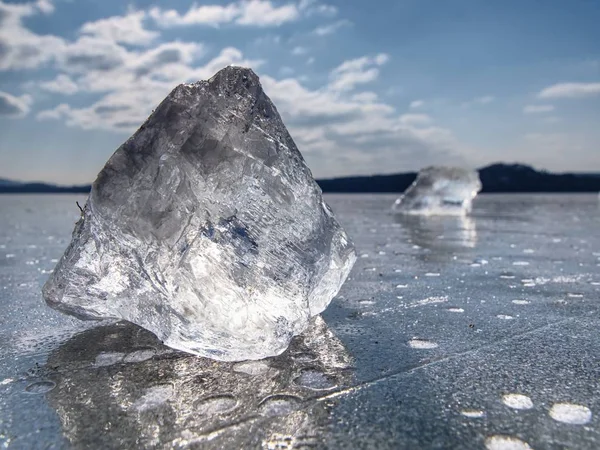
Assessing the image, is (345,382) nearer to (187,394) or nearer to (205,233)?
(187,394)

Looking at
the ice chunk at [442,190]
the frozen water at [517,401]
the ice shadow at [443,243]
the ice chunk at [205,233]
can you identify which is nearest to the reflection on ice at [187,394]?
the ice chunk at [205,233]

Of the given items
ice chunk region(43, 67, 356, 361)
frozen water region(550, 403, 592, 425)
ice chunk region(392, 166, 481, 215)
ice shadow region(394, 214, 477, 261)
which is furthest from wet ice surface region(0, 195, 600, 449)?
ice chunk region(392, 166, 481, 215)

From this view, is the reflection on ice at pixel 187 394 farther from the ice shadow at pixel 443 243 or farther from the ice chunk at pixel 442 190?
the ice chunk at pixel 442 190

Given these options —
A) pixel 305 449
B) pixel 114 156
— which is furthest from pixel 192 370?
pixel 114 156

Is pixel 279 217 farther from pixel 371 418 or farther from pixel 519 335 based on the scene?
pixel 519 335

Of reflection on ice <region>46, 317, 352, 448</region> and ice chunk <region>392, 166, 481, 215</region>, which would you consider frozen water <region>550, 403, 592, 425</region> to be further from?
ice chunk <region>392, 166, 481, 215</region>
